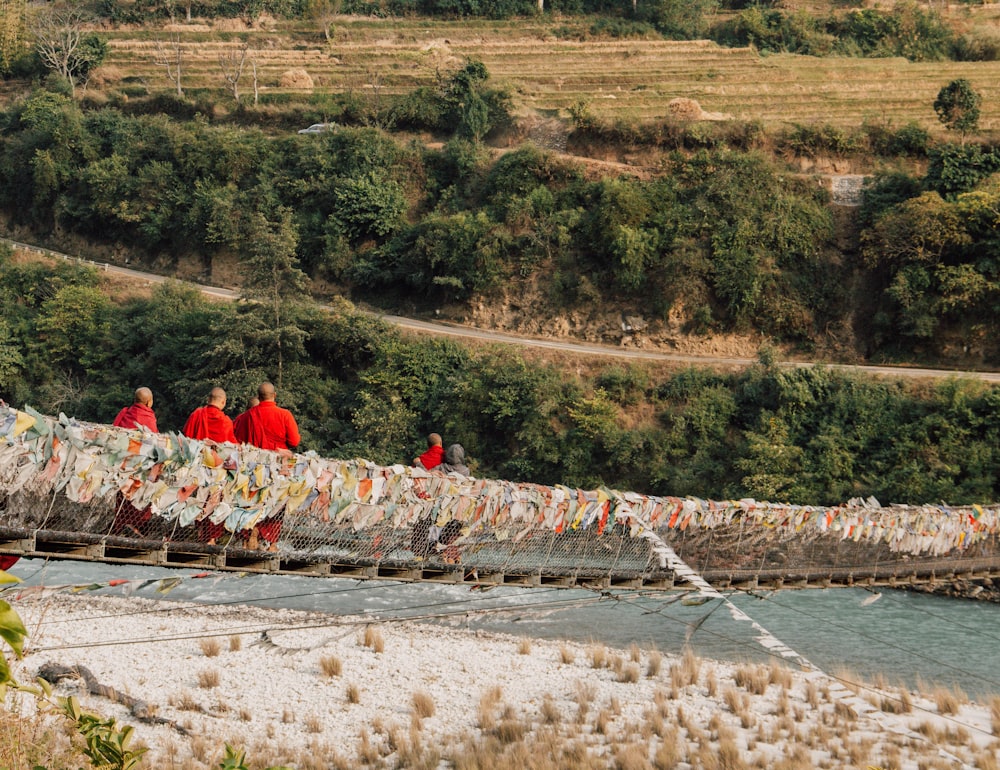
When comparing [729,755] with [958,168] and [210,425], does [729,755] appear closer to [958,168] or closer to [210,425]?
[210,425]

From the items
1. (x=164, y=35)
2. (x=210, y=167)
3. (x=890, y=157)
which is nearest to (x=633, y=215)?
(x=890, y=157)

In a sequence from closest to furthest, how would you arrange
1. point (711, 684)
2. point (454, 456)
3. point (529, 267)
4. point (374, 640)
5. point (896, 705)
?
point (896, 705) < point (454, 456) < point (711, 684) < point (374, 640) < point (529, 267)

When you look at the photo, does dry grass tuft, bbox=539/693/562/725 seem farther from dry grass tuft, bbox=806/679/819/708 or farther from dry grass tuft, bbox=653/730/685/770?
dry grass tuft, bbox=806/679/819/708

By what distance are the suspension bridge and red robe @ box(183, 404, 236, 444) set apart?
89 cm

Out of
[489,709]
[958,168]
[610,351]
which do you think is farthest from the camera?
[958,168]

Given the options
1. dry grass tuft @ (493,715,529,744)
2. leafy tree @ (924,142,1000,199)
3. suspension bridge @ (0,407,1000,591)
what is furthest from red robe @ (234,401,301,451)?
leafy tree @ (924,142,1000,199)

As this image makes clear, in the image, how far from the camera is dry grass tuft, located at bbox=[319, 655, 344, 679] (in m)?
14.3

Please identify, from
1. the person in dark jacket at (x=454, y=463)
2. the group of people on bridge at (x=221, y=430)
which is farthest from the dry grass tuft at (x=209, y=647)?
the person in dark jacket at (x=454, y=463)

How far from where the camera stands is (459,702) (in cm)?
1363

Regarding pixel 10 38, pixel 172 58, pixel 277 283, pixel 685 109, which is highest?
pixel 10 38

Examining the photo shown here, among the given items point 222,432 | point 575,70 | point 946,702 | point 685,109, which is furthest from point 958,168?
point 222,432

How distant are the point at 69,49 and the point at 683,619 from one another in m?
41.5

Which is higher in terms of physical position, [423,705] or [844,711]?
[423,705]

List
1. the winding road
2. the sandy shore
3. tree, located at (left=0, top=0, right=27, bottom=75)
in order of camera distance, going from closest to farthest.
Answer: the sandy shore → the winding road → tree, located at (left=0, top=0, right=27, bottom=75)
